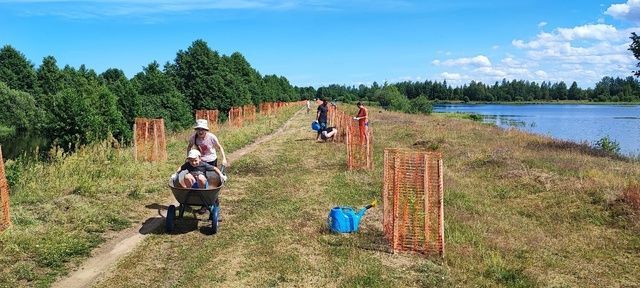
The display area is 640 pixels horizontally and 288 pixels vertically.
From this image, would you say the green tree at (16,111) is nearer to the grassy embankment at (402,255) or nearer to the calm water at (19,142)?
the calm water at (19,142)

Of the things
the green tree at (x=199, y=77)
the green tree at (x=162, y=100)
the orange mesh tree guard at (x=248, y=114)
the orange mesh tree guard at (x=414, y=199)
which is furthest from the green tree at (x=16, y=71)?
the orange mesh tree guard at (x=414, y=199)

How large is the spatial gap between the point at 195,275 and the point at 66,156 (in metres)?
8.46

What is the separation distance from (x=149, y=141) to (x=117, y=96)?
19.3m

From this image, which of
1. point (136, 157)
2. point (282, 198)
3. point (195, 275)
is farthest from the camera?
point (136, 157)

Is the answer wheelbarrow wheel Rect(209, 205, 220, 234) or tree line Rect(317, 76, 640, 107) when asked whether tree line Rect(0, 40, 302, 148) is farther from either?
tree line Rect(317, 76, 640, 107)

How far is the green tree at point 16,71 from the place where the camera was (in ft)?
173

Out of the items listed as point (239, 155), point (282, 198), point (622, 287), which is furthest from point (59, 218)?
point (239, 155)

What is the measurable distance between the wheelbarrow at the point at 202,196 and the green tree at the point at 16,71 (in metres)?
53.4

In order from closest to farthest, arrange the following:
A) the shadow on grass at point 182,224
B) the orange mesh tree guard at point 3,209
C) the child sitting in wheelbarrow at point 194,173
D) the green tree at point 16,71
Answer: the orange mesh tree guard at point 3,209 → the child sitting in wheelbarrow at point 194,173 → the shadow on grass at point 182,224 → the green tree at point 16,71

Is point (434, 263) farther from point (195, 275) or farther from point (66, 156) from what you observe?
point (66, 156)

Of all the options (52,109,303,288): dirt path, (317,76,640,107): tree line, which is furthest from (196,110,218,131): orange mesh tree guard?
(317,76,640,107): tree line

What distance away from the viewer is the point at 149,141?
50.0 ft

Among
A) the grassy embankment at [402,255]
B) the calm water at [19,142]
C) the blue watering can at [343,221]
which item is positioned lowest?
the calm water at [19,142]

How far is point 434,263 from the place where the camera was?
6.87 m
